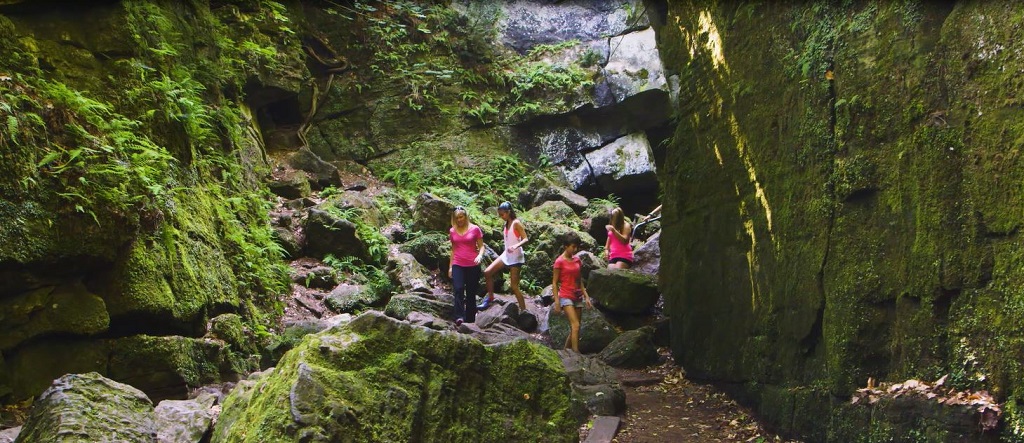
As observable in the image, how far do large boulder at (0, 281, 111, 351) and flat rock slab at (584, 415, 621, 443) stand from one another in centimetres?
420

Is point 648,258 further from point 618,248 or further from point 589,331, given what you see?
point 589,331

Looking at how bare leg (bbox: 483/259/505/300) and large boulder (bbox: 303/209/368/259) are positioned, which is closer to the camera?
bare leg (bbox: 483/259/505/300)

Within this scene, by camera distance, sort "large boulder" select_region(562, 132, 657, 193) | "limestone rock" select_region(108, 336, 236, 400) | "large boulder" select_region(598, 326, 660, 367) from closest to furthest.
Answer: "limestone rock" select_region(108, 336, 236, 400), "large boulder" select_region(598, 326, 660, 367), "large boulder" select_region(562, 132, 657, 193)

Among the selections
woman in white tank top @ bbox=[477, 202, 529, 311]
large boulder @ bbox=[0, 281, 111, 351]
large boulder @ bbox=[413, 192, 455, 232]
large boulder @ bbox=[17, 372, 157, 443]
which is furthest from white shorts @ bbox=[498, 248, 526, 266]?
large boulder @ bbox=[17, 372, 157, 443]

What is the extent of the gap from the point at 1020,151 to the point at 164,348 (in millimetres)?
6292

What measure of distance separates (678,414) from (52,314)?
5.70 m

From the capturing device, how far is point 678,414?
21.7 ft

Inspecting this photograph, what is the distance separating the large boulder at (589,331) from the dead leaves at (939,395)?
4.45m

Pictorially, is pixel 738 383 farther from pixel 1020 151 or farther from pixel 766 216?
pixel 1020 151

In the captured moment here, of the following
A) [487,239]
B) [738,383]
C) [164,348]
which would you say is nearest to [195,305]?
[164,348]

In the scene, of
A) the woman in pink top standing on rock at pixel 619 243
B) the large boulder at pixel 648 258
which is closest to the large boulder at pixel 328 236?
the woman in pink top standing on rock at pixel 619 243

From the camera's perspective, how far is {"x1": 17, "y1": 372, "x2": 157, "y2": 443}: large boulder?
3475 mm

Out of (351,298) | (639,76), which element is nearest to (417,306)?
(351,298)

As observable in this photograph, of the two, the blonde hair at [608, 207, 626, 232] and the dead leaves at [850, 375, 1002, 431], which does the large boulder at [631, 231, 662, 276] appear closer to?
the blonde hair at [608, 207, 626, 232]
